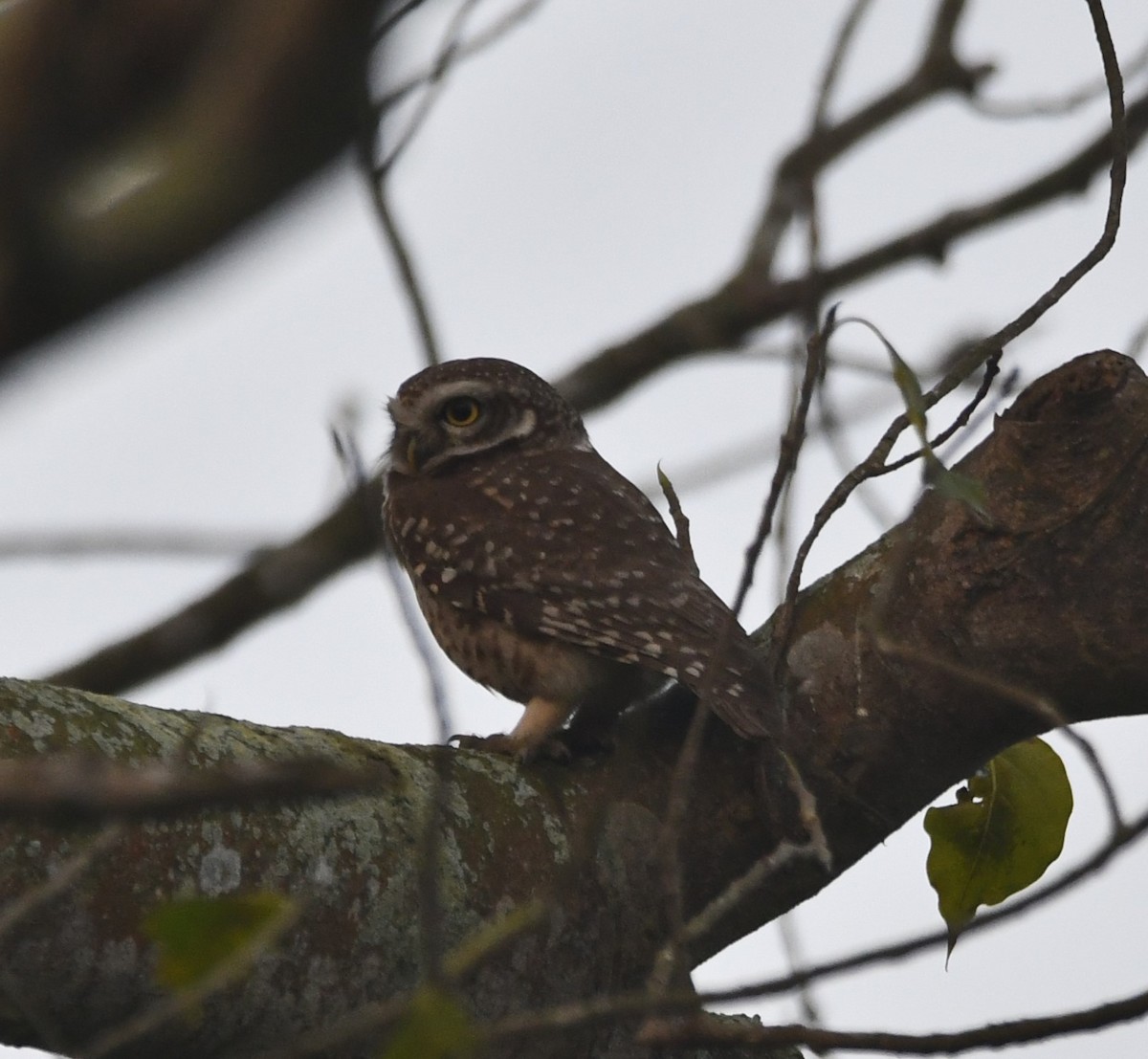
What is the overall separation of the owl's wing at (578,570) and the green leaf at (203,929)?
272 centimetres

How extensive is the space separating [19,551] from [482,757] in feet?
3.93

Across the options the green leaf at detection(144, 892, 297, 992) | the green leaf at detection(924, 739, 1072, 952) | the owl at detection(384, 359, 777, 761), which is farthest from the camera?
the owl at detection(384, 359, 777, 761)

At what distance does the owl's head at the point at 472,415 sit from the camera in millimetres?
6059

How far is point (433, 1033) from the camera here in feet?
4.93

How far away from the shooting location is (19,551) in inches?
152

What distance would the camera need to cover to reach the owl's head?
6059 mm

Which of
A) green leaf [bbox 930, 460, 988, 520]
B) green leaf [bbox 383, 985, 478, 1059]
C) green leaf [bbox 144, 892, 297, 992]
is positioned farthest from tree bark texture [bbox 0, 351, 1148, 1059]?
green leaf [bbox 383, 985, 478, 1059]

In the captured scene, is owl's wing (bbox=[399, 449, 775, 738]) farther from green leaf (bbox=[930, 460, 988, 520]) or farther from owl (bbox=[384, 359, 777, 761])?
green leaf (bbox=[930, 460, 988, 520])

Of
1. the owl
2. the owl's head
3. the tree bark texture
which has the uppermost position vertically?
the owl's head

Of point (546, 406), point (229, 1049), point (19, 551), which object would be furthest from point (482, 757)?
point (546, 406)

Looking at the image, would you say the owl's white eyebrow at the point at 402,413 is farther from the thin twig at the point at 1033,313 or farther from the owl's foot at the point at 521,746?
the thin twig at the point at 1033,313

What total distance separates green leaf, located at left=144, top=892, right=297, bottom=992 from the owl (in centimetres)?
233

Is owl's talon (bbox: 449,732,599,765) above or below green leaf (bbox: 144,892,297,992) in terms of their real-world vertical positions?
above

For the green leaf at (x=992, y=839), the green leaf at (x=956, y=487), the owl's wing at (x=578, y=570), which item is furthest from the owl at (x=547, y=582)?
the green leaf at (x=956, y=487)
